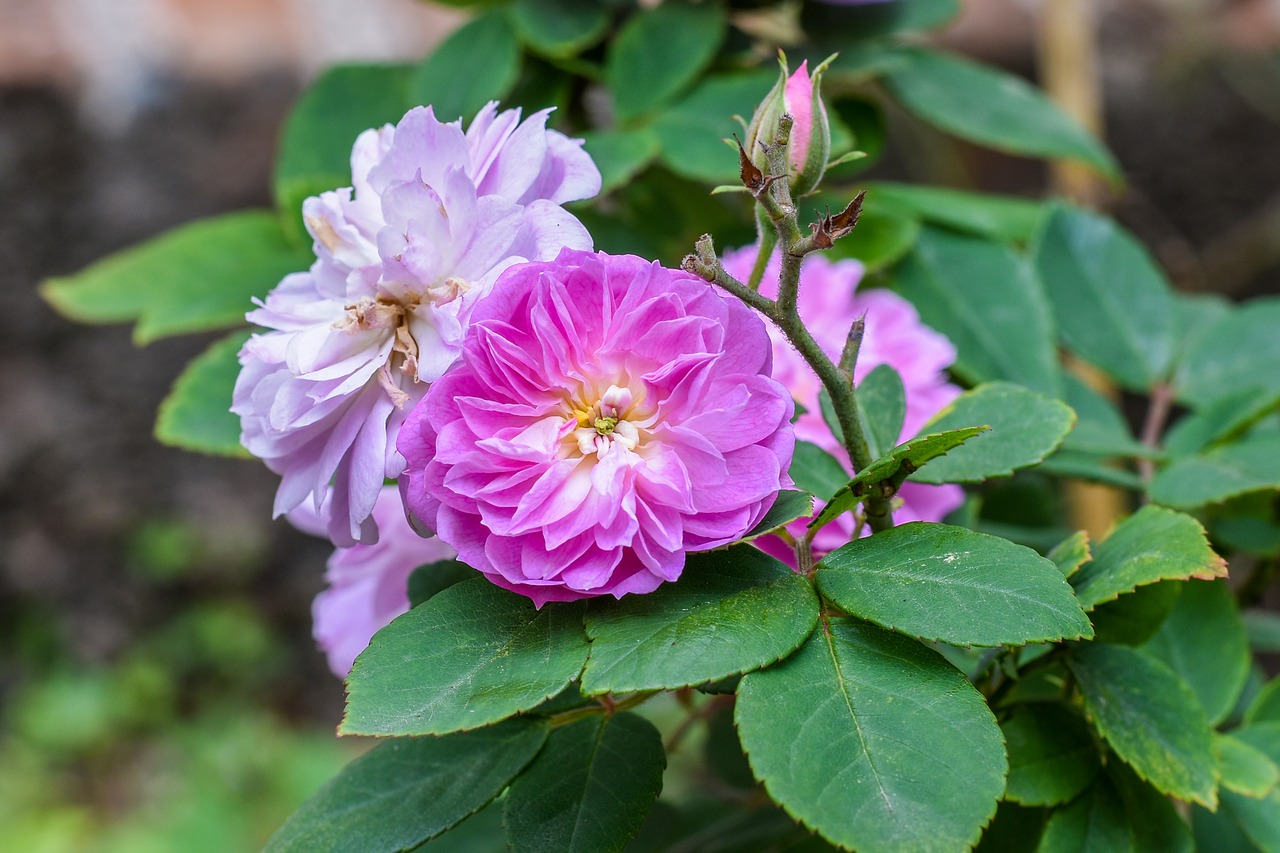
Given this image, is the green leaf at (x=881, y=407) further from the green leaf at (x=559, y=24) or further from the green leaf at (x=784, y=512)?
the green leaf at (x=559, y=24)

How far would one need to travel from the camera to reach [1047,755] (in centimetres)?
43

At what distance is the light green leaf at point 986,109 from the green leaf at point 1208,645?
1.13 ft

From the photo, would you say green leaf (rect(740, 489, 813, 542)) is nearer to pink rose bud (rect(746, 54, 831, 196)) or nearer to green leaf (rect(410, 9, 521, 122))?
pink rose bud (rect(746, 54, 831, 196))

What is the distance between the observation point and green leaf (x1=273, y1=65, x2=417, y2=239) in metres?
0.74

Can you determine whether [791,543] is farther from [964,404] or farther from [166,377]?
[166,377]

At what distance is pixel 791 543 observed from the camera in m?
0.40

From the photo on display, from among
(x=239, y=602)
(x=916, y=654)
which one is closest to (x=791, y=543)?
(x=916, y=654)

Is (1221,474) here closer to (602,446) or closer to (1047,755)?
(1047,755)

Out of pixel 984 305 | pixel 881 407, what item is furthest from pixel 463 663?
pixel 984 305

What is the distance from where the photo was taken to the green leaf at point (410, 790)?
16.1 inches

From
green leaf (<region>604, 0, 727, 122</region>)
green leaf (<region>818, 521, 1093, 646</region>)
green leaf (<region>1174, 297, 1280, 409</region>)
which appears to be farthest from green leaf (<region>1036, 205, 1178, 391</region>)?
green leaf (<region>818, 521, 1093, 646</region>)

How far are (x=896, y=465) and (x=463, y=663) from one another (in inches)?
6.4

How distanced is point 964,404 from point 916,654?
0.13 meters

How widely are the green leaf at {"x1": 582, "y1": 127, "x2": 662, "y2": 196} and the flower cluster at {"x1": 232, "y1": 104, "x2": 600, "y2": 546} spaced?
0.20m
